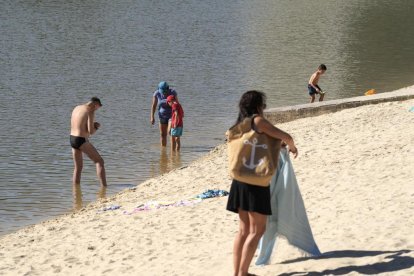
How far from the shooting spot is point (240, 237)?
6953mm

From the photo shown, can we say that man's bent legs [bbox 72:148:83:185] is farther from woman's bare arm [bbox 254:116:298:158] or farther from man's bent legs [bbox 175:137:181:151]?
woman's bare arm [bbox 254:116:298:158]

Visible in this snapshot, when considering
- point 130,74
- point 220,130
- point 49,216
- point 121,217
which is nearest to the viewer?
point 121,217

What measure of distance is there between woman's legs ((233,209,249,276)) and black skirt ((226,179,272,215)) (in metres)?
0.08

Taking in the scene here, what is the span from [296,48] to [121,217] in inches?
863

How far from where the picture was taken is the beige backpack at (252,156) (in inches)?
264

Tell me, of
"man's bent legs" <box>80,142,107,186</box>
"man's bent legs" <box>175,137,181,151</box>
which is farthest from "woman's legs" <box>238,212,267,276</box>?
"man's bent legs" <box>175,137,181,151</box>

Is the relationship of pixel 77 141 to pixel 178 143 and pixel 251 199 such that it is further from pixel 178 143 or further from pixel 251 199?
pixel 251 199

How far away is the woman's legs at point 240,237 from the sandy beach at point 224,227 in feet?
1.12

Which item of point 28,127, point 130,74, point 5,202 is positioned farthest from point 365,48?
point 5,202

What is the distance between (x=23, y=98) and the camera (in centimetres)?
2091

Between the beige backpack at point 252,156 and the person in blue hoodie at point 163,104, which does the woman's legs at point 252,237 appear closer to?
the beige backpack at point 252,156

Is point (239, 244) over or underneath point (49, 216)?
over

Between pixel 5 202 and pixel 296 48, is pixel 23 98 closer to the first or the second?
pixel 5 202

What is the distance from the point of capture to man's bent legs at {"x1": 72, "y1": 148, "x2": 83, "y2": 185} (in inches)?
509
